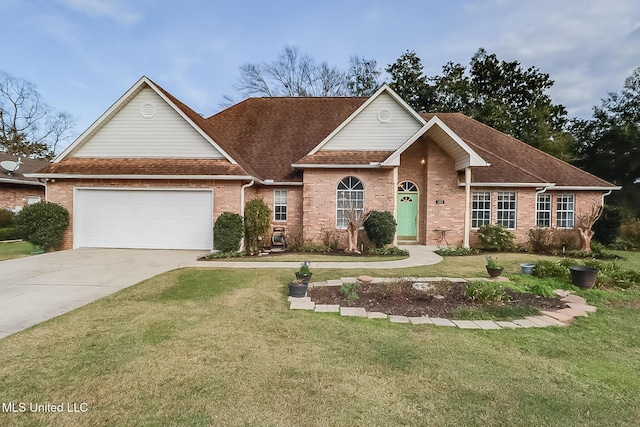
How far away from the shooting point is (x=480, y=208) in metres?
14.1

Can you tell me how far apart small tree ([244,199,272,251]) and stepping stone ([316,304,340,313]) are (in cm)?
692

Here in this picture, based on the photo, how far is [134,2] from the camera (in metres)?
12.6

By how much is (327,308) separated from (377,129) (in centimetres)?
966

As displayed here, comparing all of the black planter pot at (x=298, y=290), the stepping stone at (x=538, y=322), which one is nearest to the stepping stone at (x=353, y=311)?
the black planter pot at (x=298, y=290)

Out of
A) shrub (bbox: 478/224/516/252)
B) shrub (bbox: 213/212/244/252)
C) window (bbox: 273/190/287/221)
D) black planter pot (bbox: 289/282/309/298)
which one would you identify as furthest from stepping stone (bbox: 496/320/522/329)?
window (bbox: 273/190/287/221)

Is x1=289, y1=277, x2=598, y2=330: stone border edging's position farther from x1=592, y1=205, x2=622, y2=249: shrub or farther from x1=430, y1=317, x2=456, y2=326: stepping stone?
x1=592, y1=205, x2=622, y2=249: shrub

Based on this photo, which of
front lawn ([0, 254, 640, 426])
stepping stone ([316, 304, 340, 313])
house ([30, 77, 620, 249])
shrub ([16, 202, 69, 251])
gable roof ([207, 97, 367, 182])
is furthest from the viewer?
gable roof ([207, 97, 367, 182])

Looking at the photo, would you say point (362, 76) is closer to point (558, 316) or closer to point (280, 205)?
point (280, 205)

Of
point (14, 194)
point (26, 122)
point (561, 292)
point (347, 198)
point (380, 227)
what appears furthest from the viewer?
point (26, 122)

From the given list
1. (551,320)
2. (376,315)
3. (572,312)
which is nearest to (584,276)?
(572,312)

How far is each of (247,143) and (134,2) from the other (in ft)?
23.2

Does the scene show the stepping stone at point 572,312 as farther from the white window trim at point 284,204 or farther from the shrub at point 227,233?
the white window trim at point 284,204

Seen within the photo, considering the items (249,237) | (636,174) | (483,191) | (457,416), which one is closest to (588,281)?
(457,416)

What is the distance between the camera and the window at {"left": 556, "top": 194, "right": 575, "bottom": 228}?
1440 cm
